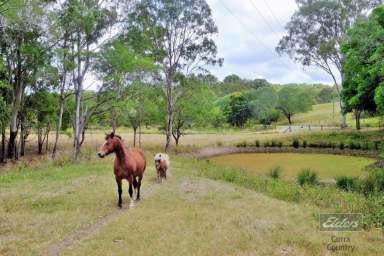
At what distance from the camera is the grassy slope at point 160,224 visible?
267 inches

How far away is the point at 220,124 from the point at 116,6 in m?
66.1

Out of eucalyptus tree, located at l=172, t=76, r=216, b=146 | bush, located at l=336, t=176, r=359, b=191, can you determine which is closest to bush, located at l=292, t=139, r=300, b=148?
eucalyptus tree, located at l=172, t=76, r=216, b=146

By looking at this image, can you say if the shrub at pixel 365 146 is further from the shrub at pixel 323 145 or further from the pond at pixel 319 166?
the shrub at pixel 323 145

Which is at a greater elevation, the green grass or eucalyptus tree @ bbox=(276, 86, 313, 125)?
eucalyptus tree @ bbox=(276, 86, 313, 125)

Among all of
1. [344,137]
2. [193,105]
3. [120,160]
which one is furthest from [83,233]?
[344,137]

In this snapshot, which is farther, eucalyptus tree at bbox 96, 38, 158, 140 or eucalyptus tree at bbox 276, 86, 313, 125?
eucalyptus tree at bbox 276, 86, 313, 125

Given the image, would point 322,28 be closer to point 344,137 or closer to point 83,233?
point 344,137

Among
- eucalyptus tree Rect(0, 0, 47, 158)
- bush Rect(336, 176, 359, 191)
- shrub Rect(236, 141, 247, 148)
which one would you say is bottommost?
bush Rect(336, 176, 359, 191)

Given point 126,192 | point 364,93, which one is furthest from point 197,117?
point 126,192

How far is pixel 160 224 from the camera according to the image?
834 centimetres

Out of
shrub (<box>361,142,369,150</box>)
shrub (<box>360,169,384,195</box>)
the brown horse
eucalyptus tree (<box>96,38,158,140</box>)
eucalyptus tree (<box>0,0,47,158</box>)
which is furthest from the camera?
shrub (<box>361,142,369,150</box>)

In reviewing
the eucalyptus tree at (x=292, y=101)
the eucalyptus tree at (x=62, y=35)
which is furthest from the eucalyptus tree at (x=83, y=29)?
the eucalyptus tree at (x=292, y=101)

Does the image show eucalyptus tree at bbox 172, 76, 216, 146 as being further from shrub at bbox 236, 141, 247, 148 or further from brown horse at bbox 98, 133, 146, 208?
brown horse at bbox 98, 133, 146, 208

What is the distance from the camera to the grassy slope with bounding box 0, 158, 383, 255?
678cm
